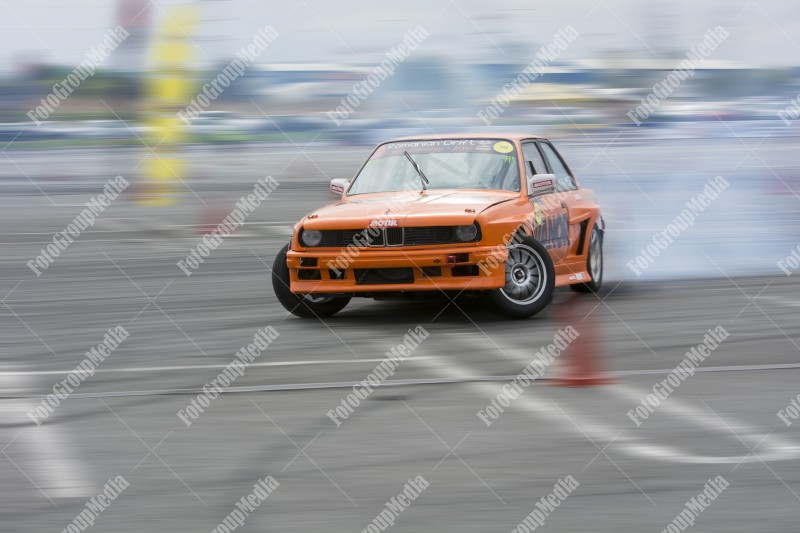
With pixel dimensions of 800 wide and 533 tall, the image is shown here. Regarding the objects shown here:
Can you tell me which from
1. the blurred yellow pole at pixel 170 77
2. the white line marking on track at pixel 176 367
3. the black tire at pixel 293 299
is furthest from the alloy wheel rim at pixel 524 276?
the blurred yellow pole at pixel 170 77

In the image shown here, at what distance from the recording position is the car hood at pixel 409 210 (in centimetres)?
951

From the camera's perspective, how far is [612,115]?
42.0m

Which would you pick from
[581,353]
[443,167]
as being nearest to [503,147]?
[443,167]

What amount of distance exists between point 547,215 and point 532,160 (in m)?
0.77

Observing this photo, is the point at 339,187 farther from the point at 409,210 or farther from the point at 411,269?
the point at 411,269

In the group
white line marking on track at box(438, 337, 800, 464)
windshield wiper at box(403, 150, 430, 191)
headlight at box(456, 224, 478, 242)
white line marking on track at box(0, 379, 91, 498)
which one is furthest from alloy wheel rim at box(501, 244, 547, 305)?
white line marking on track at box(0, 379, 91, 498)

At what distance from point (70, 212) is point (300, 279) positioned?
15.8 meters

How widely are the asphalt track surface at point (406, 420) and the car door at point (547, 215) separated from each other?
581 mm

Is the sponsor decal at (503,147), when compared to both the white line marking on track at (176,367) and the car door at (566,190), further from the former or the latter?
the white line marking on track at (176,367)

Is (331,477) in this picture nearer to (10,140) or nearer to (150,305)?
(150,305)

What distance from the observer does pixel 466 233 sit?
9.45m

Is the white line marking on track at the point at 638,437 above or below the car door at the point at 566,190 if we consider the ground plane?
below

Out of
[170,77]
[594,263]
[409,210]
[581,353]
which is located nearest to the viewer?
[581,353]

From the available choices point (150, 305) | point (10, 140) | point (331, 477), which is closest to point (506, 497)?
point (331, 477)
